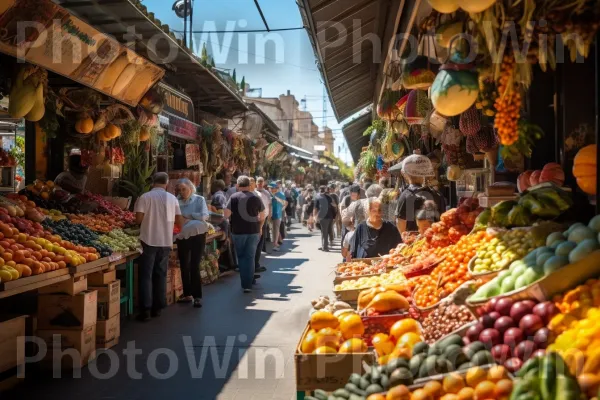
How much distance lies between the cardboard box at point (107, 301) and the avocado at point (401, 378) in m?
4.31

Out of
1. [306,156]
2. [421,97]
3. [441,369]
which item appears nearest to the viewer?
[441,369]

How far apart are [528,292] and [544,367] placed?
69 cm

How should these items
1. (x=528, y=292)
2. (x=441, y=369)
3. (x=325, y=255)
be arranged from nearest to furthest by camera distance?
(x=441, y=369), (x=528, y=292), (x=325, y=255)

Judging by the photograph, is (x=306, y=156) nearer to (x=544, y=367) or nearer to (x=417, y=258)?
(x=417, y=258)

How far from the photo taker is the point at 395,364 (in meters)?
3.07

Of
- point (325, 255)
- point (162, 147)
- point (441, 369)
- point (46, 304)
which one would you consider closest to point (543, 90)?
point (441, 369)

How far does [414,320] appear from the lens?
151 inches

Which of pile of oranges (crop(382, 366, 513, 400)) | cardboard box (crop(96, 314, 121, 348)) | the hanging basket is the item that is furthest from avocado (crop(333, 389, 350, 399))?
the hanging basket

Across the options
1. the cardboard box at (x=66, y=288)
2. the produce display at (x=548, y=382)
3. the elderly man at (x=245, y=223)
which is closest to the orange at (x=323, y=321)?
the produce display at (x=548, y=382)

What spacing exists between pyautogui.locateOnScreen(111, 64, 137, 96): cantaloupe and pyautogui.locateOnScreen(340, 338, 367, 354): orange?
5577mm

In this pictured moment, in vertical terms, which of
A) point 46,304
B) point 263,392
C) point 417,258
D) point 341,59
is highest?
point 341,59

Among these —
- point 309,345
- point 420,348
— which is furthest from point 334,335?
point 420,348

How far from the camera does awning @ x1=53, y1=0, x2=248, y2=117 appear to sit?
7.15 metres

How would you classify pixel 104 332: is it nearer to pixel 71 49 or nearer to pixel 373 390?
pixel 71 49
